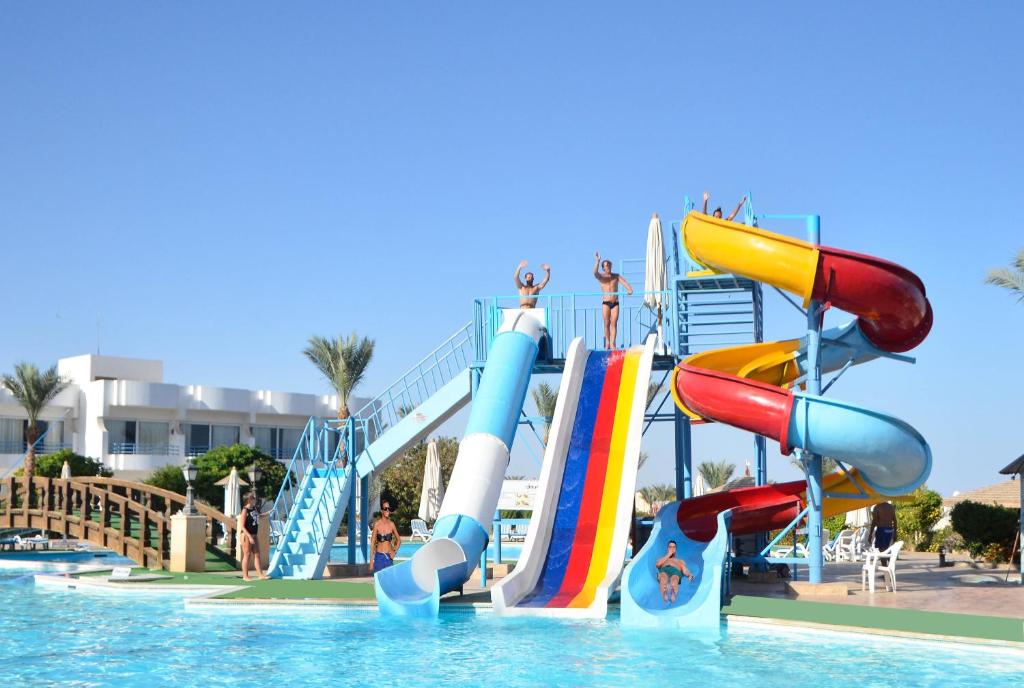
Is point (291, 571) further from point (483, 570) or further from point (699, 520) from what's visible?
point (699, 520)

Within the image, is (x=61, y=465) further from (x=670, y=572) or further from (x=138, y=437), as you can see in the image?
(x=670, y=572)

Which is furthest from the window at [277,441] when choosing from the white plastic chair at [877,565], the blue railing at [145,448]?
the white plastic chair at [877,565]

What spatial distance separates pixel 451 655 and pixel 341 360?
103 feet

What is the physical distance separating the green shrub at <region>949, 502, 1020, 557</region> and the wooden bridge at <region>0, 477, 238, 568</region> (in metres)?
14.6

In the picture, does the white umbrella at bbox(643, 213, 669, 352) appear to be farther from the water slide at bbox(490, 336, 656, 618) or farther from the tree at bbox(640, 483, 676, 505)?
the tree at bbox(640, 483, 676, 505)

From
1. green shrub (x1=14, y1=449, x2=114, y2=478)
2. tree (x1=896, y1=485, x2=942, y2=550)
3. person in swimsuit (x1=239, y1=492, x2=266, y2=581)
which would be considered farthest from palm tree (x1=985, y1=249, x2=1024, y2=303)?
green shrub (x1=14, y1=449, x2=114, y2=478)

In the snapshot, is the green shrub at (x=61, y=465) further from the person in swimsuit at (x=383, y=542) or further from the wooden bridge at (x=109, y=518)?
the person in swimsuit at (x=383, y=542)

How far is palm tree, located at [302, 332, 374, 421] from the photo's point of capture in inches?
1686

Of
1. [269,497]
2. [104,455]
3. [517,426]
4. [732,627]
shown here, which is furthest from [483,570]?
[104,455]

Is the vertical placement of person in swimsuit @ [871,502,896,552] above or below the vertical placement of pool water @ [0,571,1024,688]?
above

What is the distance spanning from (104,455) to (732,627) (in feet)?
128

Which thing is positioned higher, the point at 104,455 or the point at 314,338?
the point at 314,338

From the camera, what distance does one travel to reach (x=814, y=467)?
620 inches

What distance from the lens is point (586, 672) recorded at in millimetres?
10945
